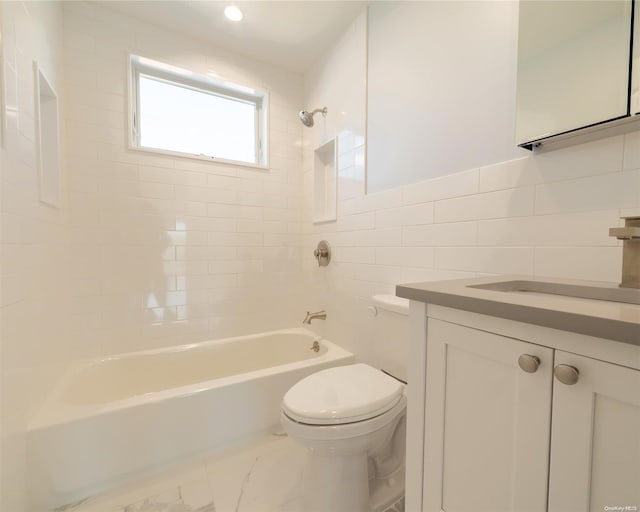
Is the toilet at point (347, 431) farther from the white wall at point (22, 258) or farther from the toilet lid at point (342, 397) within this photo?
the white wall at point (22, 258)

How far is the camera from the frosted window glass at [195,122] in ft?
6.41

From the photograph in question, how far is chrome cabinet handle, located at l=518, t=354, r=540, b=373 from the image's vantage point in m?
0.46

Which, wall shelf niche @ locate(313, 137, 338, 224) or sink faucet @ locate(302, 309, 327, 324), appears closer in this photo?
sink faucet @ locate(302, 309, 327, 324)

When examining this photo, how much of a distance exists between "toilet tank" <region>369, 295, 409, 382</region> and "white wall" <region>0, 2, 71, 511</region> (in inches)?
54.3

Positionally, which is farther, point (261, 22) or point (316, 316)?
point (316, 316)

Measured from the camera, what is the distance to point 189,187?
1978 mm

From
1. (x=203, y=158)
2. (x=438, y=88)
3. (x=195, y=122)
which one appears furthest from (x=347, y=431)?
(x=195, y=122)

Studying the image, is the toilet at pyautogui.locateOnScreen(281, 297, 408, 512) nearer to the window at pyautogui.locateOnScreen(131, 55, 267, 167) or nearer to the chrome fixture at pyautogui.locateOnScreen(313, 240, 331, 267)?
the chrome fixture at pyautogui.locateOnScreen(313, 240, 331, 267)

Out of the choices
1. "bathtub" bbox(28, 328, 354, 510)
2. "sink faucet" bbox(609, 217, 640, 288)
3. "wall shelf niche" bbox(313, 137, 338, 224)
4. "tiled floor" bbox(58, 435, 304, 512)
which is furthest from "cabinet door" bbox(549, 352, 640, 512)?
"wall shelf niche" bbox(313, 137, 338, 224)

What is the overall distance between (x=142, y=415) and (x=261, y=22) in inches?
91.5

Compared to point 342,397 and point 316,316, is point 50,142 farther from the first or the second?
point 342,397

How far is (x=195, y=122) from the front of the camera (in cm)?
210

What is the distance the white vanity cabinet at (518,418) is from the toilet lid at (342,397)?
0.30 m

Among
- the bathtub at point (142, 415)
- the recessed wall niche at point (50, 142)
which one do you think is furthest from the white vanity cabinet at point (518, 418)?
the recessed wall niche at point (50, 142)
